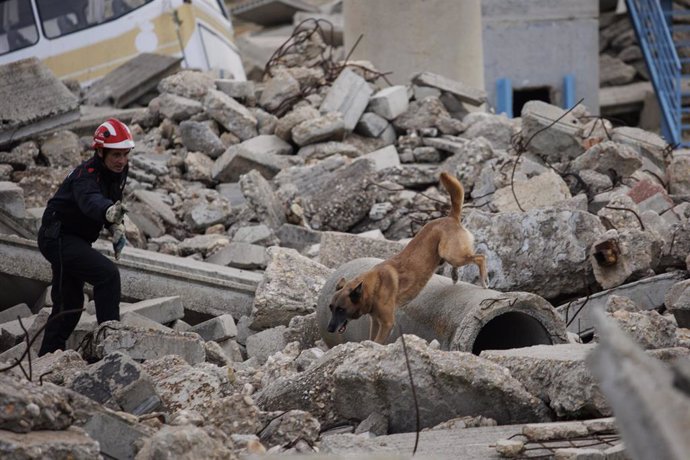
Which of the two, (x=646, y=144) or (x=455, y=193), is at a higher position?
(x=455, y=193)

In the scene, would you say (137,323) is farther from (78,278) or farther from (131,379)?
(131,379)

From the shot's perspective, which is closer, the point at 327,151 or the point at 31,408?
the point at 31,408

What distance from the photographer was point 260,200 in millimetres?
11844

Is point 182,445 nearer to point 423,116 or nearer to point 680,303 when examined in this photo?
point 680,303

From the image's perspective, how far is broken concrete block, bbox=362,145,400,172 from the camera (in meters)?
13.2

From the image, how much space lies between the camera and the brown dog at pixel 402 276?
7.49 meters

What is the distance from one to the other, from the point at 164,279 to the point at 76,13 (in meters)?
7.51

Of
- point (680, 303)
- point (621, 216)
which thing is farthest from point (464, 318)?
point (621, 216)

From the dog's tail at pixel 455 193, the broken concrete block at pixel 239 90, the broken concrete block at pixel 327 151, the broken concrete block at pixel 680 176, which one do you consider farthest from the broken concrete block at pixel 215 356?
the broken concrete block at pixel 239 90

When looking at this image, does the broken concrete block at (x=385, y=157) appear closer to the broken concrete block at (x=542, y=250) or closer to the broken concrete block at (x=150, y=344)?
the broken concrete block at (x=542, y=250)

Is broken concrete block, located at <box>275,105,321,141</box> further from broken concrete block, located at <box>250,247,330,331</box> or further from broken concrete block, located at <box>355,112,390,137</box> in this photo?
broken concrete block, located at <box>250,247,330,331</box>

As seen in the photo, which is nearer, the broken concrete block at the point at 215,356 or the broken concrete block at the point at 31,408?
the broken concrete block at the point at 31,408

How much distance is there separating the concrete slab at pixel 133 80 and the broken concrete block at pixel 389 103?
286cm

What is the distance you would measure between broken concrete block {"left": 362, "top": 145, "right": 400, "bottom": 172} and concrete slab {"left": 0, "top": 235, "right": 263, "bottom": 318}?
3505 millimetres
